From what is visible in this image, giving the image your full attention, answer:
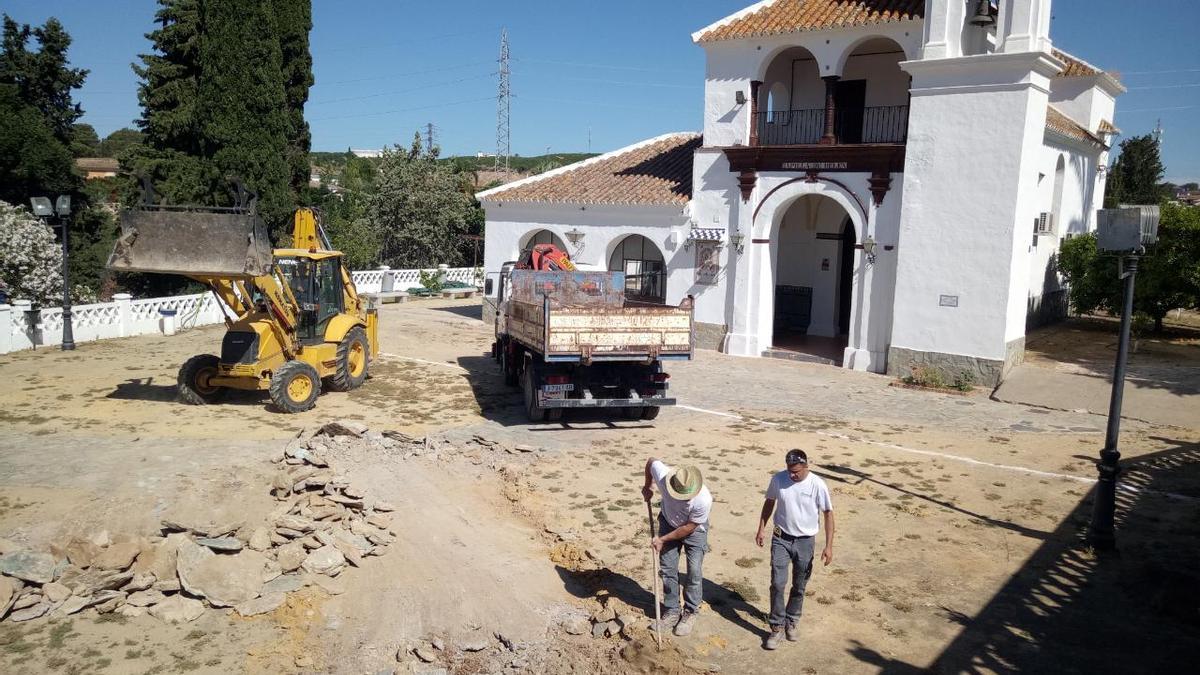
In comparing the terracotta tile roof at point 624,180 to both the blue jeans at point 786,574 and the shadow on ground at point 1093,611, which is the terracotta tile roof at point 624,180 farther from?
the blue jeans at point 786,574

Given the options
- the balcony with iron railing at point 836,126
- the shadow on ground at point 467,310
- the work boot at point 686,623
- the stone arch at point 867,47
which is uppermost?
the stone arch at point 867,47

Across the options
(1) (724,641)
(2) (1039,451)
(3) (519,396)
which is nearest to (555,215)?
(3) (519,396)

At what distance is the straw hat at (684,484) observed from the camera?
6.32 meters

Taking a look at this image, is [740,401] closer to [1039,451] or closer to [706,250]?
[1039,451]

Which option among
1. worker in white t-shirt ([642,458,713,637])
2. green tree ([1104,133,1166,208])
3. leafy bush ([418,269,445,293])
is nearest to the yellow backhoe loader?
worker in white t-shirt ([642,458,713,637])

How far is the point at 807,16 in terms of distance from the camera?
19.0 meters

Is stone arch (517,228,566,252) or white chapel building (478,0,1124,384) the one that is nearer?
white chapel building (478,0,1124,384)

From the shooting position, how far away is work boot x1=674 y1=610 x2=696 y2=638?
6.52m

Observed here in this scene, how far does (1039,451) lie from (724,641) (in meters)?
7.99

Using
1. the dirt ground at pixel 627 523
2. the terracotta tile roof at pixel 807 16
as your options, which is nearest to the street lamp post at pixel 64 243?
the dirt ground at pixel 627 523

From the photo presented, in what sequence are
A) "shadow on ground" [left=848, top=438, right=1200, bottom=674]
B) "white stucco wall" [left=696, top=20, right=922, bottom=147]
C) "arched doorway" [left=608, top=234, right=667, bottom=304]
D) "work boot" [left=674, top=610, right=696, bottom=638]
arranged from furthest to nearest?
"arched doorway" [left=608, top=234, right=667, bottom=304], "white stucco wall" [left=696, top=20, right=922, bottom=147], "work boot" [left=674, top=610, right=696, bottom=638], "shadow on ground" [left=848, top=438, right=1200, bottom=674]

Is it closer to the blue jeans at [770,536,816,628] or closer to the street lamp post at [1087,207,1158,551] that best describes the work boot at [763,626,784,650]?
the blue jeans at [770,536,816,628]

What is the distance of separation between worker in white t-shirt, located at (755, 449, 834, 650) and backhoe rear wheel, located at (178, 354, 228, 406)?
35.1 feet

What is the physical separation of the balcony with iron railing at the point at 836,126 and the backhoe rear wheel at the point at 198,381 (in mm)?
12974
